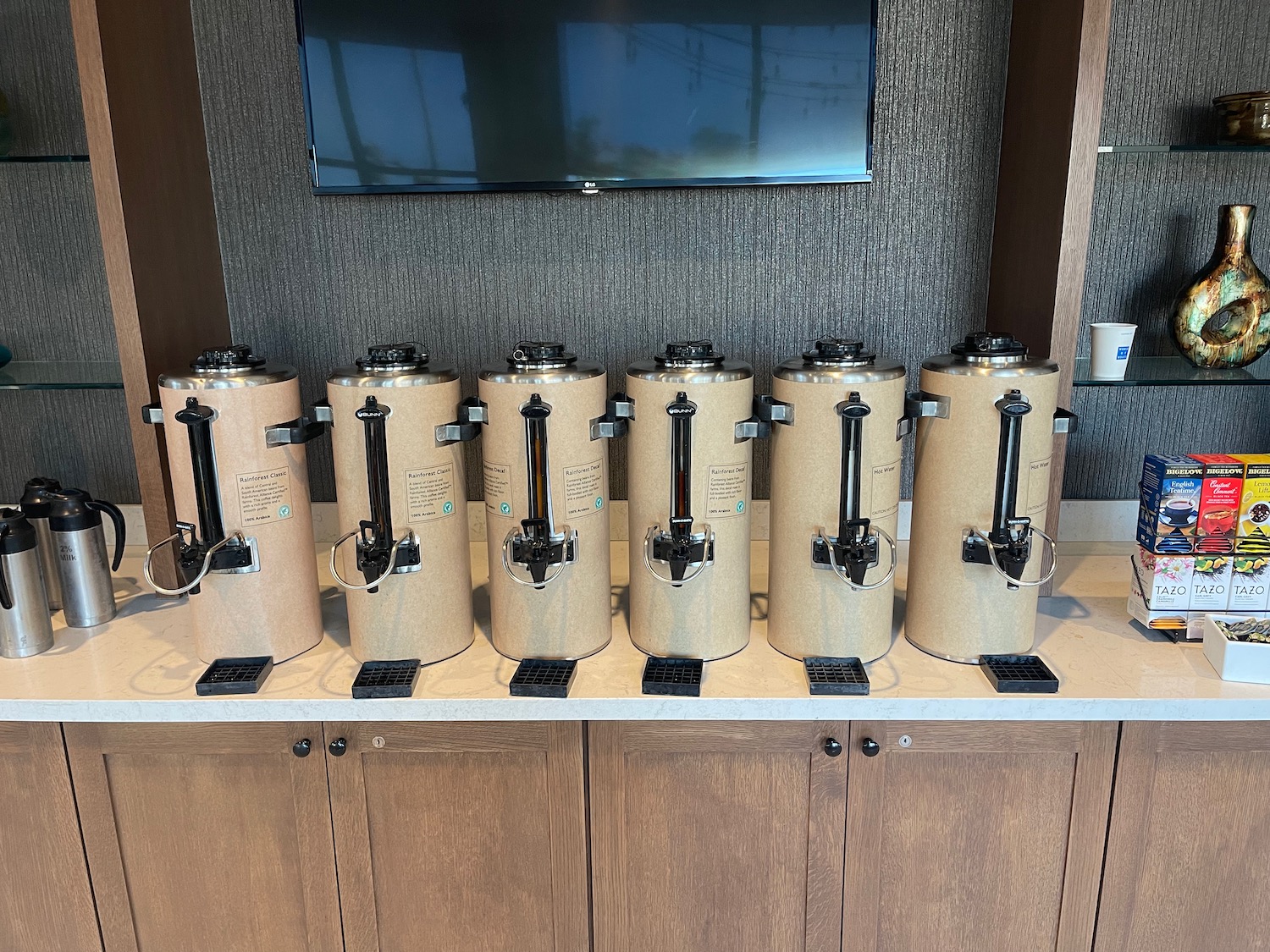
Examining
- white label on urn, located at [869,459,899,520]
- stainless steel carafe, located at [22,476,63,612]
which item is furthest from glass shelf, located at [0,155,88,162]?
white label on urn, located at [869,459,899,520]

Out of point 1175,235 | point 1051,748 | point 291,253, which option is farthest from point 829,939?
point 291,253

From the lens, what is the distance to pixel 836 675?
4.28 ft

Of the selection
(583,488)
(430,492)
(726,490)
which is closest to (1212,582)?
(726,490)

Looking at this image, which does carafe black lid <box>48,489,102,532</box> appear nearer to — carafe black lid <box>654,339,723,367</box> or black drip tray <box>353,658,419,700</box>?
black drip tray <box>353,658,419,700</box>

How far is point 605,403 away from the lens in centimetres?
135

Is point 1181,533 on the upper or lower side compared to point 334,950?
upper

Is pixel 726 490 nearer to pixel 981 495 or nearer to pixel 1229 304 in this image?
pixel 981 495

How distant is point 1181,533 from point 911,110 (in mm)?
927

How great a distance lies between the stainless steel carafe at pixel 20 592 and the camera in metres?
1.40

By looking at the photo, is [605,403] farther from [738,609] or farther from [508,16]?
[508,16]

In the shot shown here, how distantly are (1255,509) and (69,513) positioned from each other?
2.02m

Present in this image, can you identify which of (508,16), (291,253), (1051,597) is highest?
(508,16)

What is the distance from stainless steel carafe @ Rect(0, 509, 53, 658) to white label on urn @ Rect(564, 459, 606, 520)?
91 centimetres

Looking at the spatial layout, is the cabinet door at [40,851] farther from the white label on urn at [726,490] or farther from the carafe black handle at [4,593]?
the white label on urn at [726,490]
